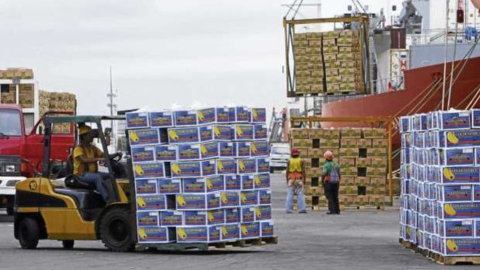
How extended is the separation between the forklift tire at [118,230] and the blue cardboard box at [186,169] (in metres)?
1.08

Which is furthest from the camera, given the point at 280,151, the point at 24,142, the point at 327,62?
the point at 280,151

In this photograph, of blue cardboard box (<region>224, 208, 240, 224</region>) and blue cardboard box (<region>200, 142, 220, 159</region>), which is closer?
blue cardboard box (<region>200, 142, 220, 159</region>)

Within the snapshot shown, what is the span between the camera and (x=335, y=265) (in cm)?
1719

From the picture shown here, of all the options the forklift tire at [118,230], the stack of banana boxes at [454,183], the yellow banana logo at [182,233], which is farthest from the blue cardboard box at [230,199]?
the stack of banana boxes at [454,183]

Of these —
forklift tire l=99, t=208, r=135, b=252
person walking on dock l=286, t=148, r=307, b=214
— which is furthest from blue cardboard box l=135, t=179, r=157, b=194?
person walking on dock l=286, t=148, r=307, b=214

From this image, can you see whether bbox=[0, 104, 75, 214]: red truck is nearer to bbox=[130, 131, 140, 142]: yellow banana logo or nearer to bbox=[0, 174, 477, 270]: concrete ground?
bbox=[0, 174, 477, 270]: concrete ground

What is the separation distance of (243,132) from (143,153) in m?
1.51

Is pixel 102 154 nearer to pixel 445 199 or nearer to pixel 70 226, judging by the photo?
pixel 70 226

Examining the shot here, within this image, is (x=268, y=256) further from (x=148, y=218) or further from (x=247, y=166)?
(x=148, y=218)

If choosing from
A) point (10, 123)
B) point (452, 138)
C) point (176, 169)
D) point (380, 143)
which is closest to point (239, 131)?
point (176, 169)

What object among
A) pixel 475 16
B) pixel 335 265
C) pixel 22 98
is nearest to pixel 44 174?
Answer: pixel 335 265

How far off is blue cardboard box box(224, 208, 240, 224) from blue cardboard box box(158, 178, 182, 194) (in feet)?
2.56

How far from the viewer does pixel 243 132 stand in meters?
19.8

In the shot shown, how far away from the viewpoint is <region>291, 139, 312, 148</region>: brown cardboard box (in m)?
37.6
